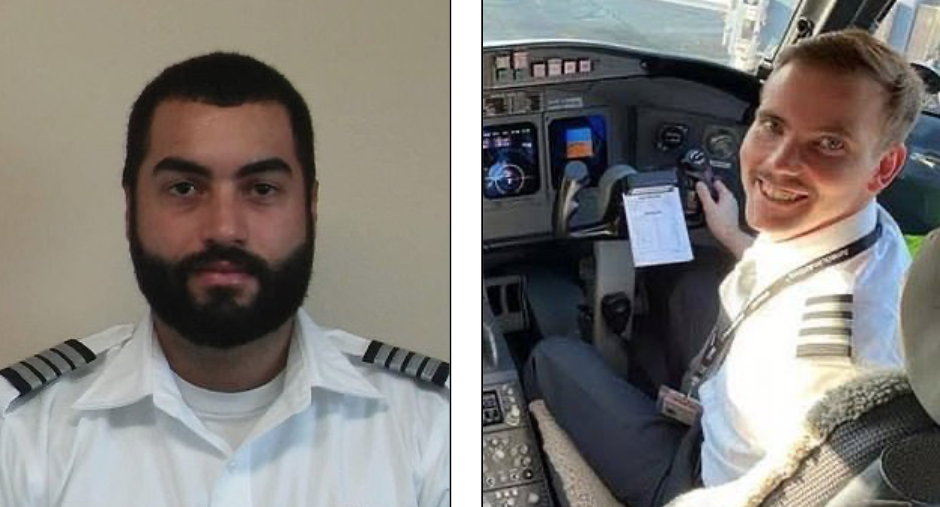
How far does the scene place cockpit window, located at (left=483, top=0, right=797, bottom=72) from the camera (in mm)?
1603

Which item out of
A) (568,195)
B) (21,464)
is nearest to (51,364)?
(21,464)

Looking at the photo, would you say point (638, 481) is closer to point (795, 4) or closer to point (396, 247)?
point (396, 247)

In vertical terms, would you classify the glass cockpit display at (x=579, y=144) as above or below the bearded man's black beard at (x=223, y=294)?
above

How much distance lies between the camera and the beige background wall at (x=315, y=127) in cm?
152

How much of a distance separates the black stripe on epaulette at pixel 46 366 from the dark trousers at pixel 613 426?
2.11 ft

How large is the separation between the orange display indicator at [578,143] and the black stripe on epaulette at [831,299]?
0.38 m

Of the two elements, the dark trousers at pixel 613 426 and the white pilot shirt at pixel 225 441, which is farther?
the dark trousers at pixel 613 426

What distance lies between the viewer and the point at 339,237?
162cm

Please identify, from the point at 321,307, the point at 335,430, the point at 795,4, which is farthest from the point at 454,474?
the point at 795,4

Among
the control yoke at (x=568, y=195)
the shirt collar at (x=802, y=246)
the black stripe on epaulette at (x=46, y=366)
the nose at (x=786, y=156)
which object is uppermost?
the nose at (x=786, y=156)

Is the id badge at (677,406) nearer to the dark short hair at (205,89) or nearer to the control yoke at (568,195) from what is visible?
the control yoke at (568,195)

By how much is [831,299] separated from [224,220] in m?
0.88

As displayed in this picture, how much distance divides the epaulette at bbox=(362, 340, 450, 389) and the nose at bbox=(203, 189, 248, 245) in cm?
25

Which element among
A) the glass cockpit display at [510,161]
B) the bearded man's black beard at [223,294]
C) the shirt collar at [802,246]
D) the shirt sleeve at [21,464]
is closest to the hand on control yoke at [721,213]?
the shirt collar at [802,246]
